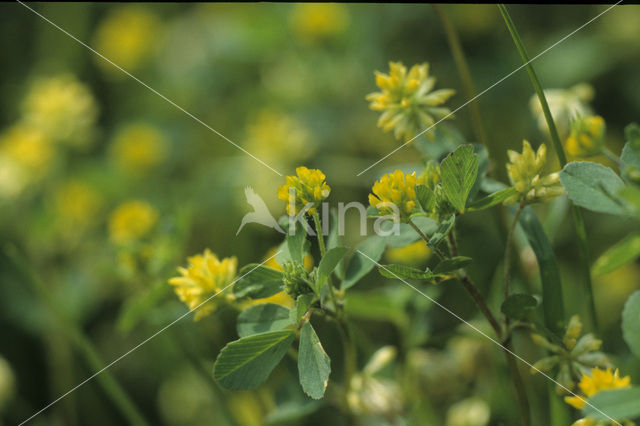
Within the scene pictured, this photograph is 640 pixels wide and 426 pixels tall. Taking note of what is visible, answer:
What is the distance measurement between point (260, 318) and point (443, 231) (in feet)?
0.79

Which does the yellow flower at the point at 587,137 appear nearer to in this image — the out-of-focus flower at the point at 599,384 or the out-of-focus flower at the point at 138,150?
the out-of-focus flower at the point at 599,384

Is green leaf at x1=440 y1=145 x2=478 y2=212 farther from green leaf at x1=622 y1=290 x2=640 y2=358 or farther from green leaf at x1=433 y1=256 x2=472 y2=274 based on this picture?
green leaf at x1=622 y1=290 x2=640 y2=358

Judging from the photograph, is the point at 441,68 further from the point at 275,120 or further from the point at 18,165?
the point at 18,165

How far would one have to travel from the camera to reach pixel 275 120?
6.35ft

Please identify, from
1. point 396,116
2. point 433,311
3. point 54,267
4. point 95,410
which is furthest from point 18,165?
point 396,116

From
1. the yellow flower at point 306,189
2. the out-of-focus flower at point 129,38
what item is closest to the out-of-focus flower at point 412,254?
the yellow flower at point 306,189

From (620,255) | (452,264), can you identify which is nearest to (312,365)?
(452,264)

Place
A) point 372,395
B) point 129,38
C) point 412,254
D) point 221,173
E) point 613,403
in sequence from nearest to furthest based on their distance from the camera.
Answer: point 613,403 → point 372,395 → point 412,254 → point 221,173 → point 129,38

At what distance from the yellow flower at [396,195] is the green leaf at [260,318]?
18 centimetres

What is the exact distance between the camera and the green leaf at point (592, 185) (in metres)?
0.61

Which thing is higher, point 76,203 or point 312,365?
point 76,203

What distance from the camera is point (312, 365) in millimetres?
648

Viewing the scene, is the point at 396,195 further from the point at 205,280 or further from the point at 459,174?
the point at 205,280

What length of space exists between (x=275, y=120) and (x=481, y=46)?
0.78 metres
